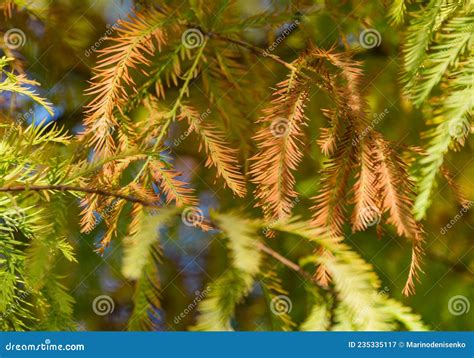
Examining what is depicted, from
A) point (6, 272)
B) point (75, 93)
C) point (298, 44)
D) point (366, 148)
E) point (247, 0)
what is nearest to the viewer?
point (6, 272)

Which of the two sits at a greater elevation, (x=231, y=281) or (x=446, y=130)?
(x=446, y=130)

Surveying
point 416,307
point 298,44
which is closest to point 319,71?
point 298,44

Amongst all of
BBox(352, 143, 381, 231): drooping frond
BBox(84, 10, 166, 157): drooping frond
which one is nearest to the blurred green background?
BBox(84, 10, 166, 157): drooping frond

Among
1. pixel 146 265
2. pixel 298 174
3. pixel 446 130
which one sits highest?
pixel 446 130

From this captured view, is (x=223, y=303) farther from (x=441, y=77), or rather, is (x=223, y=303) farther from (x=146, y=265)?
(x=441, y=77)

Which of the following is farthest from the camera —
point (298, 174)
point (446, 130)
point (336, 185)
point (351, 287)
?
point (298, 174)

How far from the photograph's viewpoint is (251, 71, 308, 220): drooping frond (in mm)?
636

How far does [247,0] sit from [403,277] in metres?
0.51

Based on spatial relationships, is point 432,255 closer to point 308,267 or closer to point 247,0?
point 308,267

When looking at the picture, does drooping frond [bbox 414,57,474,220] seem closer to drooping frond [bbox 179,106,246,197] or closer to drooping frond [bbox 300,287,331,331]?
drooping frond [bbox 300,287,331,331]

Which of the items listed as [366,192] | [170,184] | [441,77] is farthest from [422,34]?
[170,184]

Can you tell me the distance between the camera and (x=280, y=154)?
0.66 meters

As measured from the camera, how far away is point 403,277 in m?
0.95

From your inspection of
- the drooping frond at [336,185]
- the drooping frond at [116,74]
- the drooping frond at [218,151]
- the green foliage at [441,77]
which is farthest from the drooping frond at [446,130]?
the drooping frond at [116,74]
